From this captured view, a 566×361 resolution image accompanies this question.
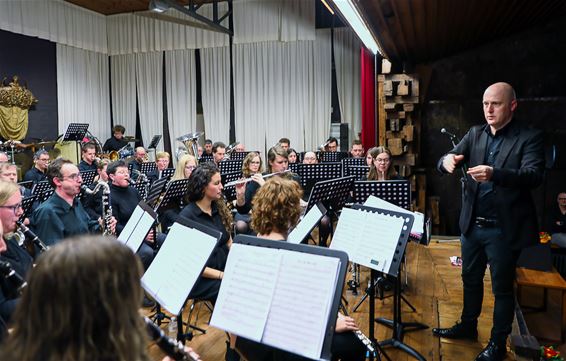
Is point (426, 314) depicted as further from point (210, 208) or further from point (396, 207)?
point (210, 208)

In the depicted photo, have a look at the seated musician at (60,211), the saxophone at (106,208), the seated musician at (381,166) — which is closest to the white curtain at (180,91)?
the saxophone at (106,208)

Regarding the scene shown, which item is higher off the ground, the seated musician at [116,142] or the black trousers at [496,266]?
the seated musician at [116,142]

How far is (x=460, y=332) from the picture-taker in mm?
3293

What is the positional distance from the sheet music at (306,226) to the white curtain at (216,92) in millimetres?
8365

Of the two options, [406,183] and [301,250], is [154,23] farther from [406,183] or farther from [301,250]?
[301,250]

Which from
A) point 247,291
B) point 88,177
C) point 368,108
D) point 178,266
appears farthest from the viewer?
point 368,108

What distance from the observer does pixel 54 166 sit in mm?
3605

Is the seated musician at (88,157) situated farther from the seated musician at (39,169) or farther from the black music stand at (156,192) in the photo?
the black music stand at (156,192)

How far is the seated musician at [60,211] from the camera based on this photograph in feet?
10.7

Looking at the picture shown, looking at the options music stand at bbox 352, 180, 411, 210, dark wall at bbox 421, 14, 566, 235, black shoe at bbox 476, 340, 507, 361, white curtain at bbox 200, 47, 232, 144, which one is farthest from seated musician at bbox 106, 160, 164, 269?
white curtain at bbox 200, 47, 232, 144

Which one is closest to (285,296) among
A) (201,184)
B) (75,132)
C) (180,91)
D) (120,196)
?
(201,184)

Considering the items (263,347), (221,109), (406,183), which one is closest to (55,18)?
(221,109)

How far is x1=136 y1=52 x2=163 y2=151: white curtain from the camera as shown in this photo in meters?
11.8

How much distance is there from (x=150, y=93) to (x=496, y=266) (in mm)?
10679
